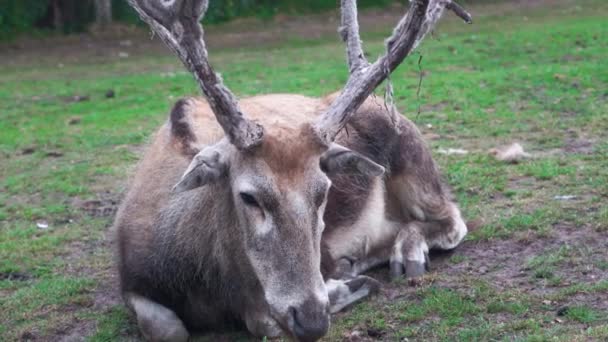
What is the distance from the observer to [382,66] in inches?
213

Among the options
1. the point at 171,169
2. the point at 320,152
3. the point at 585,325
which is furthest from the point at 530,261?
the point at 171,169

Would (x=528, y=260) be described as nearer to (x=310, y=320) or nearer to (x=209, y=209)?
(x=209, y=209)

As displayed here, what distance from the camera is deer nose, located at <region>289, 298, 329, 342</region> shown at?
4574 millimetres

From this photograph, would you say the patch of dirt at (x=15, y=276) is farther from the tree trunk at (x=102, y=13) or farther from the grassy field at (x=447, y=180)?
the tree trunk at (x=102, y=13)

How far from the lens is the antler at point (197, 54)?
5066 mm

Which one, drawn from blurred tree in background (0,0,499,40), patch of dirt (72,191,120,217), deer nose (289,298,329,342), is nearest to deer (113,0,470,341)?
deer nose (289,298,329,342)

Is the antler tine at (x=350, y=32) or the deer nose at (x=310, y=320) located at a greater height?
the antler tine at (x=350, y=32)

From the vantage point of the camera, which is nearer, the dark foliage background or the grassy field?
the grassy field

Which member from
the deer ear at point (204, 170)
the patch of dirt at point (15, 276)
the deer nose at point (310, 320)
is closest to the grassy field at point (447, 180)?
the patch of dirt at point (15, 276)

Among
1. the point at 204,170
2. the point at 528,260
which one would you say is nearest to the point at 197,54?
the point at 204,170

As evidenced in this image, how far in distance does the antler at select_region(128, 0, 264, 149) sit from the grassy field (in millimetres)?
1344

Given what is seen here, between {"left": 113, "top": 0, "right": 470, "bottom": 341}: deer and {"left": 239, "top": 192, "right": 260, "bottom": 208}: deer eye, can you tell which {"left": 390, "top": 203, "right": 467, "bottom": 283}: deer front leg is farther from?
{"left": 239, "top": 192, "right": 260, "bottom": 208}: deer eye

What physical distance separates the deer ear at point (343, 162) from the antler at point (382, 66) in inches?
3.4

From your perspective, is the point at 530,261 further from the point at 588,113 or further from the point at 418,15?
the point at 588,113
